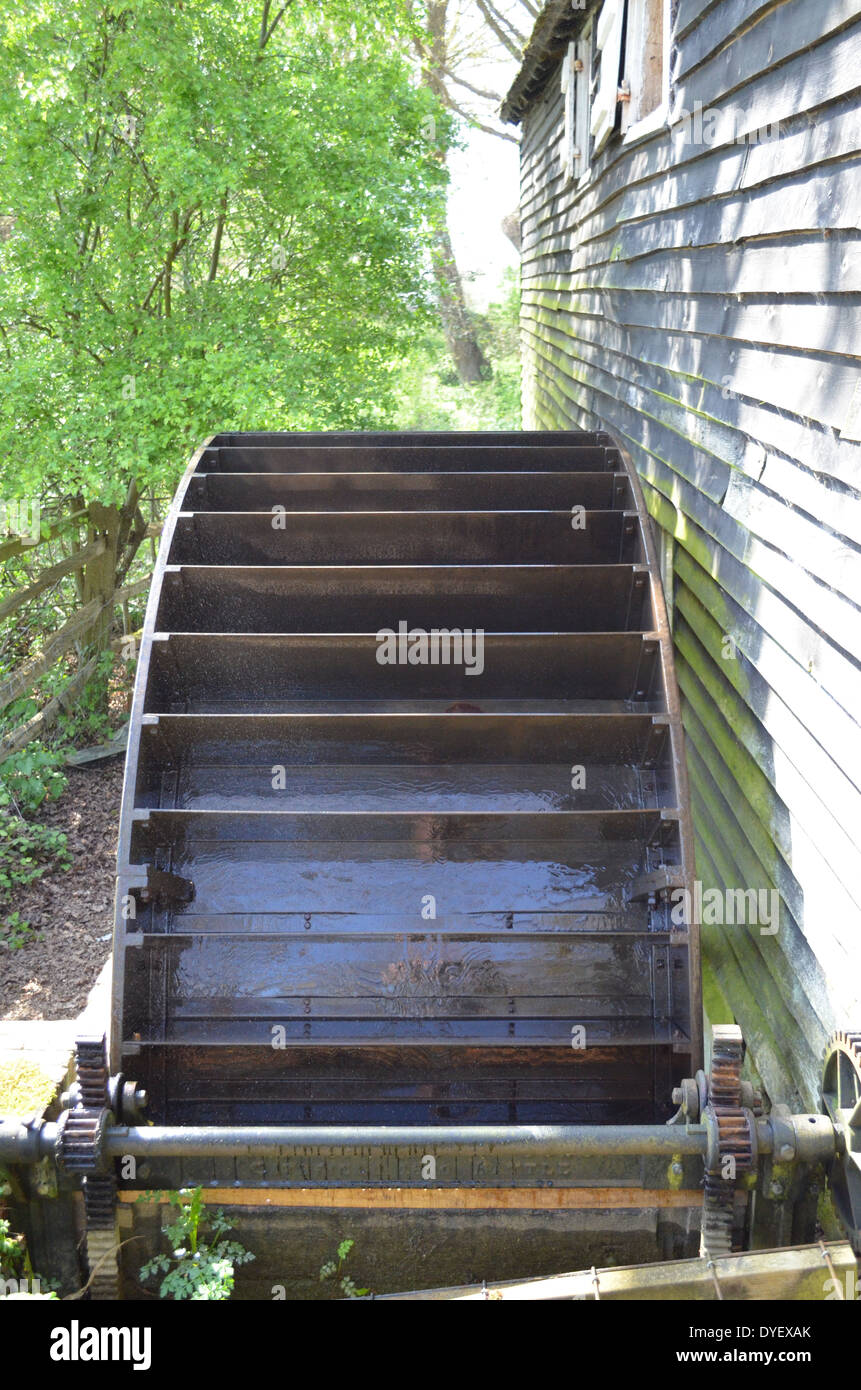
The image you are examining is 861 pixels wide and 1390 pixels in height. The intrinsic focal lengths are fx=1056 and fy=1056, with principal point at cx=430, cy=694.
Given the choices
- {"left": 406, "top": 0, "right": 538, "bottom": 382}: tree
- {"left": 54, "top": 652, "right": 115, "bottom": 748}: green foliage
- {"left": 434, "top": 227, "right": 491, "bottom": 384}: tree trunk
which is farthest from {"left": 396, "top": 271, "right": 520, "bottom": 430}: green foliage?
{"left": 54, "top": 652, "right": 115, "bottom": 748}: green foliage

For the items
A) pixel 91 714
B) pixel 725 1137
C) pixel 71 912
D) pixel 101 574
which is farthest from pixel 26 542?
pixel 725 1137

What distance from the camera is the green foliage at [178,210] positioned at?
22.0 ft

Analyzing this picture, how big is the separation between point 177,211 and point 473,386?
36.1 feet

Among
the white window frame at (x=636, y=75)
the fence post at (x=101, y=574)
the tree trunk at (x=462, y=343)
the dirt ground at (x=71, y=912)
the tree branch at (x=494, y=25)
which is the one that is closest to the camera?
the white window frame at (x=636, y=75)

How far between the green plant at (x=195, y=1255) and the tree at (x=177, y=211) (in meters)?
4.80

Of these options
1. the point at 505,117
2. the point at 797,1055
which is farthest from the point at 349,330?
the point at 797,1055

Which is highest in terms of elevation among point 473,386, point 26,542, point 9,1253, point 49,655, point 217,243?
point 217,243

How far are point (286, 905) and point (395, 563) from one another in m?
1.56

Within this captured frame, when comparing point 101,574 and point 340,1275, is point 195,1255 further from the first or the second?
point 101,574

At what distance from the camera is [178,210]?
759 centimetres

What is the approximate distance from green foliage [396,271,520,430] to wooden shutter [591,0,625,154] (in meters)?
6.85

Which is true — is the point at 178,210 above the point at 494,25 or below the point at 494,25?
below

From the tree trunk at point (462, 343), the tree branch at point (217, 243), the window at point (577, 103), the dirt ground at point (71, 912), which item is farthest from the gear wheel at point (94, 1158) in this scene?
the tree trunk at point (462, 343)

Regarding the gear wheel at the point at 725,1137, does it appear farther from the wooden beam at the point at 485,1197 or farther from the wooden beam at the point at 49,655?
the wooden beam at the point at 49,655
